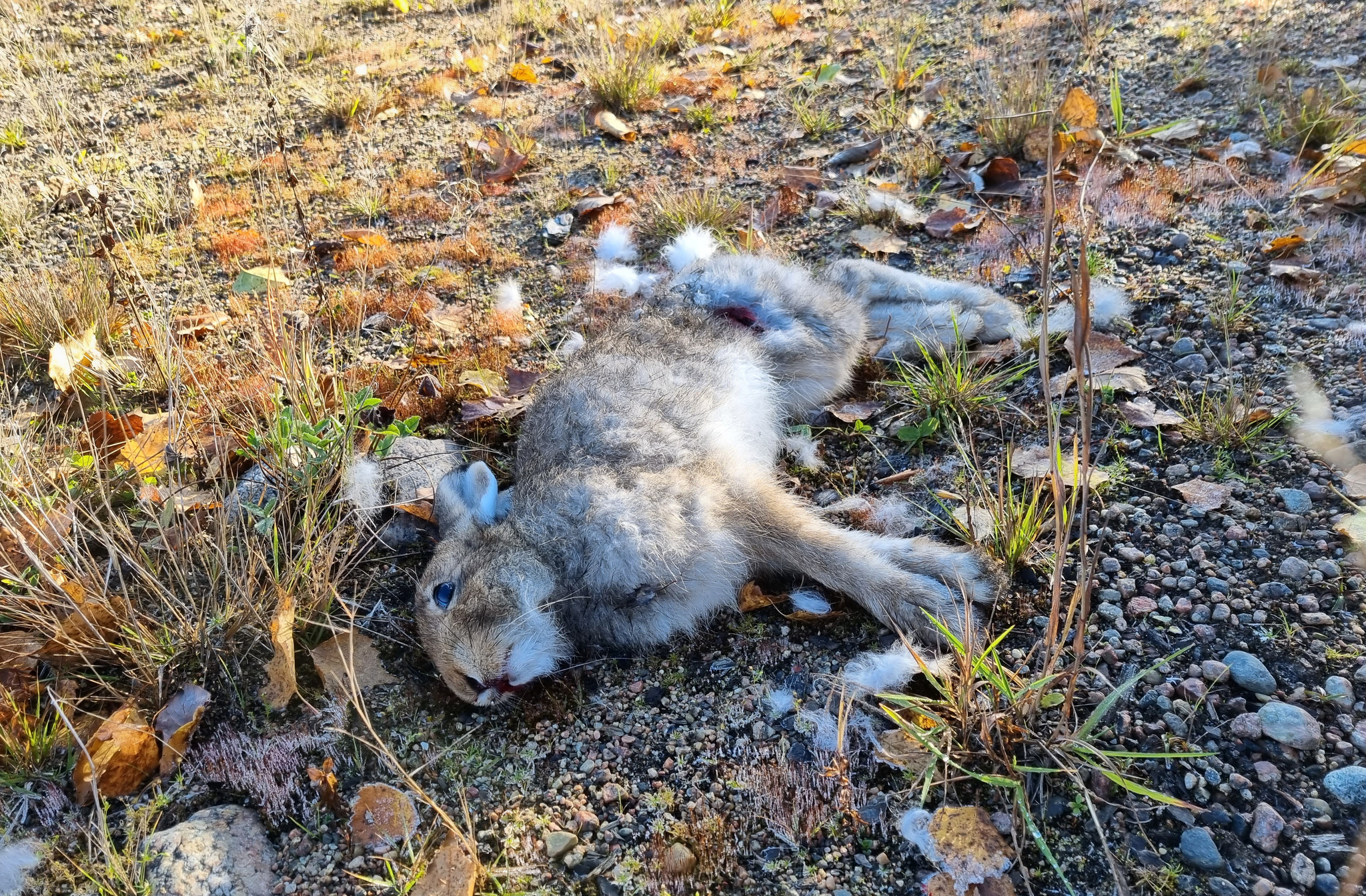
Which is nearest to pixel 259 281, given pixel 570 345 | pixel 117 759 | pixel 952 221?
pixel 570 345

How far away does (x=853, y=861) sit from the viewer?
229 centimetres

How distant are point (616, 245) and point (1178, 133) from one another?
3.44 m

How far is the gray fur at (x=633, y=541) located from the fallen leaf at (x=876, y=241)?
1540 millimetres

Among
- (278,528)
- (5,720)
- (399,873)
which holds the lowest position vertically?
(399,873)

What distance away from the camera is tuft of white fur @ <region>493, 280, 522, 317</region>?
4.89m

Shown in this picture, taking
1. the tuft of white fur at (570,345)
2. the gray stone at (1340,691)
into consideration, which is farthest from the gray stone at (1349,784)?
the tuft of white fur at (570,345)

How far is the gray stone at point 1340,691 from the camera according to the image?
7.48ft

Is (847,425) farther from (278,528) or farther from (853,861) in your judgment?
(278,528)

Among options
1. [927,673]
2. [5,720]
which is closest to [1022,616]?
[927,673]

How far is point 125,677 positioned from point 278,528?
0.66 m

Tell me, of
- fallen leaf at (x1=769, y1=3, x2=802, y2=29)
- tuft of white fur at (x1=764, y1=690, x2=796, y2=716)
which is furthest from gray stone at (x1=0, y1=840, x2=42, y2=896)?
fallen leaf at (x1=769, y1=3, x2=802, y2=29)

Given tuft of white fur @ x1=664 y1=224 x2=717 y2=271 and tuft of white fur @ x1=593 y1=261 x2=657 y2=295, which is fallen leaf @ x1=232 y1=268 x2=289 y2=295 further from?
tuft of white fur @ x1=664 y1=224 x2=717 y2=271

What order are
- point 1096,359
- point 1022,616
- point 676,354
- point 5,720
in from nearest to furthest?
1. point 5,720
2. point 1022,616
3. point 1096,359
4. point 676,354

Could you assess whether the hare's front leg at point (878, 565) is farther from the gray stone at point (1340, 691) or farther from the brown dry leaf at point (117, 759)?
the brown dry leaf at point (117, 759)
